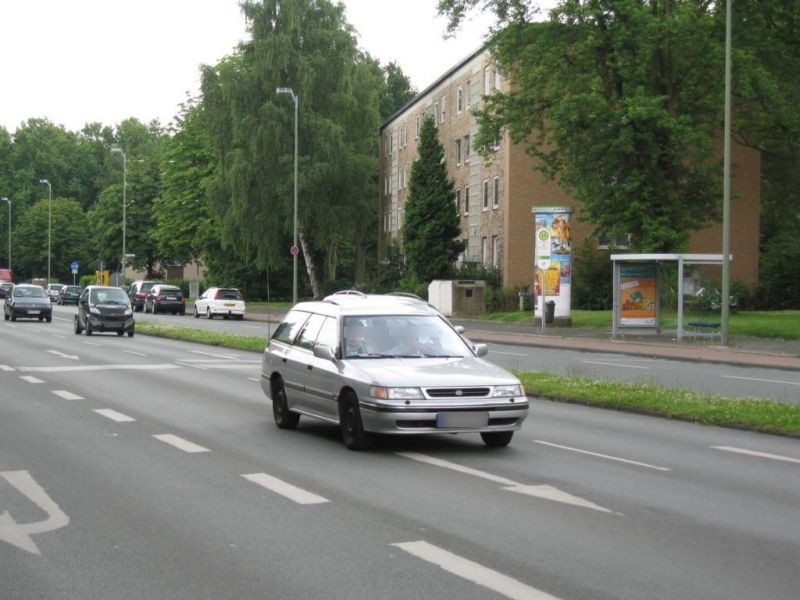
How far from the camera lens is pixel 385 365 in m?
11.2

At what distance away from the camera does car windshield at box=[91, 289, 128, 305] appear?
37734mm

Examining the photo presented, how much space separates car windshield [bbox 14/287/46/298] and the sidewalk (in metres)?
19.6

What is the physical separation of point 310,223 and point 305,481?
5423cm

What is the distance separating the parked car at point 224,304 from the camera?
55.5m

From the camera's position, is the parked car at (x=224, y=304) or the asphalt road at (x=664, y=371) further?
the parked car at (x=224, y=304)

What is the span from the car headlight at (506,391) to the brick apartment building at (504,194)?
122ft

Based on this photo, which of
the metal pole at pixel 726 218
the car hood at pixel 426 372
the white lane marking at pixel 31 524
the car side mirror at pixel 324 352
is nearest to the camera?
the white lane marking at pixel 31 524

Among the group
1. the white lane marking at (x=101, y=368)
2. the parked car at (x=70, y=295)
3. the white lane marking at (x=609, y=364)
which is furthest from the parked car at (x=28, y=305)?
the parked car at (x=70, y=295)

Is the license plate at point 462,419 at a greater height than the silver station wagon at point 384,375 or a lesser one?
lesser

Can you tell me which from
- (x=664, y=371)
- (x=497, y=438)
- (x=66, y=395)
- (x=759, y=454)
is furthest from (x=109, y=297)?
(x=759, y=454)

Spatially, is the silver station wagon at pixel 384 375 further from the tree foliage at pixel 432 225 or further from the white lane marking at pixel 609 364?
the tree foliage at pixel 432 225

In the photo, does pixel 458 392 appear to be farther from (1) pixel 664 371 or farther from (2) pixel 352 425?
(1) pixel 664 371

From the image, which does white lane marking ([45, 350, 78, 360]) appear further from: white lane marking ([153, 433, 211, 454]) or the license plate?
the license plate

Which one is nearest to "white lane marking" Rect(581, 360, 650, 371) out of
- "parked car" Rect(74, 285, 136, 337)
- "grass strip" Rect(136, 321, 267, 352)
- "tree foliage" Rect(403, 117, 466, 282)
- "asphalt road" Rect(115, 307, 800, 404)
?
"asphalt road" Rect(115, 307, 800, 404)
